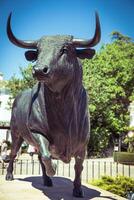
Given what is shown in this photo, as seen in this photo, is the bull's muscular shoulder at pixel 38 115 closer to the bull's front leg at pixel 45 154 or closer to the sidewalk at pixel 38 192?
the bull's front leg at pixel 45 154

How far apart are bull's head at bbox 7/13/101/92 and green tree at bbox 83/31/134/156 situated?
1719cm

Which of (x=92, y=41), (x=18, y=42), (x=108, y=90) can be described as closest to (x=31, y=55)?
(x=18, y=42)

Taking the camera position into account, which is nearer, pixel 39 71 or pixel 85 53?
pixel 39 71

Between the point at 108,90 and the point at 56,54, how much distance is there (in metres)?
19.0

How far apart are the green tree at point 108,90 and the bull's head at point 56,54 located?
17190mm

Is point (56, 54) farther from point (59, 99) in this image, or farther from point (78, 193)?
point (78, 193)

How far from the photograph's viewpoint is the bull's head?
3102 millimetres

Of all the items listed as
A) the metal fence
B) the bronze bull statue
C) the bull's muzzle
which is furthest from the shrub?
the bull's muzzle

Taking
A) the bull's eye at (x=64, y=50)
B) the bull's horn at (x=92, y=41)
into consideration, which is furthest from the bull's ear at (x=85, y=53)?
the bull's eye at (x=64, y=50)

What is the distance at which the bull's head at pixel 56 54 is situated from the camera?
3.10 m

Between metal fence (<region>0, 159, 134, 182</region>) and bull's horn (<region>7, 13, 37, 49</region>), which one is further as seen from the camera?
metal fence (<region>0, 159, 134, 182</region>)

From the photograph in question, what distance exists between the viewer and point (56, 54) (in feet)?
10.8

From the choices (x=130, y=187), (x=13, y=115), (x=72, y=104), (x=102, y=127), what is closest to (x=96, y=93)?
(x=102, y=127)

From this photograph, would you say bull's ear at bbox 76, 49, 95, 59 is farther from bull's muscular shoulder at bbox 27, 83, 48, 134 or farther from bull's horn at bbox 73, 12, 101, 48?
bull's muscular shoulder at bbox 27, 83, 48, 134
